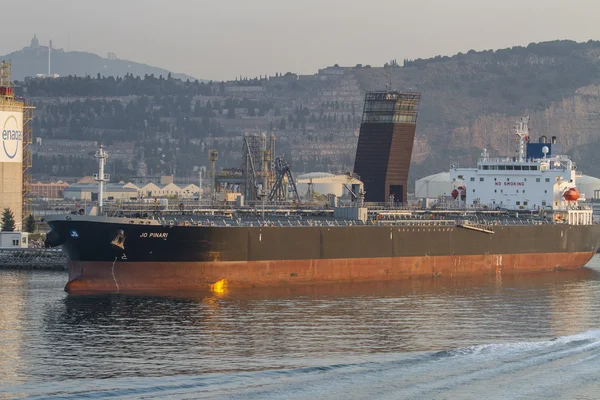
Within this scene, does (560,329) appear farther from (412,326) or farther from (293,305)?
(293,305)

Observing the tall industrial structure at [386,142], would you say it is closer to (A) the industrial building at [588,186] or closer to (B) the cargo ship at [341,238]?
(B) the cargo ship at [341,238]

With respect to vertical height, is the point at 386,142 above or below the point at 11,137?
above

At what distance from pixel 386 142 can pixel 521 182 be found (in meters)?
23.4

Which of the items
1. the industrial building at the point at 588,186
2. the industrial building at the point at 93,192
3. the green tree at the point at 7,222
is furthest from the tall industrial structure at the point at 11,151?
the industrial building at the point at 588,186

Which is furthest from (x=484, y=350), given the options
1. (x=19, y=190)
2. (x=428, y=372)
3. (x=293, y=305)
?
(x=19, y=190)

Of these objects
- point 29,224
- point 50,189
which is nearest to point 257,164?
point 29,224

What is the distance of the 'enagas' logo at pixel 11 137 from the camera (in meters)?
74.2

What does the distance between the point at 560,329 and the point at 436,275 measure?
60.6ft

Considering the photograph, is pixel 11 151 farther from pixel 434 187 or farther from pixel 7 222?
pixel 434 187

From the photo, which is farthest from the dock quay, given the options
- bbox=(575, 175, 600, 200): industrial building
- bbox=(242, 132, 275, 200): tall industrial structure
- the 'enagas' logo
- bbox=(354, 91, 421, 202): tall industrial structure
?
bbox=(575, 175, 600, 200): industrial building

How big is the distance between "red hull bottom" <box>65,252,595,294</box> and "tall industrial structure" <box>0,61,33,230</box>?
85.8 feet

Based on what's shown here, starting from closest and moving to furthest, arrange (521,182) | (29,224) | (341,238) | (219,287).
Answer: (219,287), (341,238), (521,182), (29,224)

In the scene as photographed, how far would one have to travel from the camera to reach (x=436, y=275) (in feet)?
194

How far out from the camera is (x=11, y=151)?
74.8 m
